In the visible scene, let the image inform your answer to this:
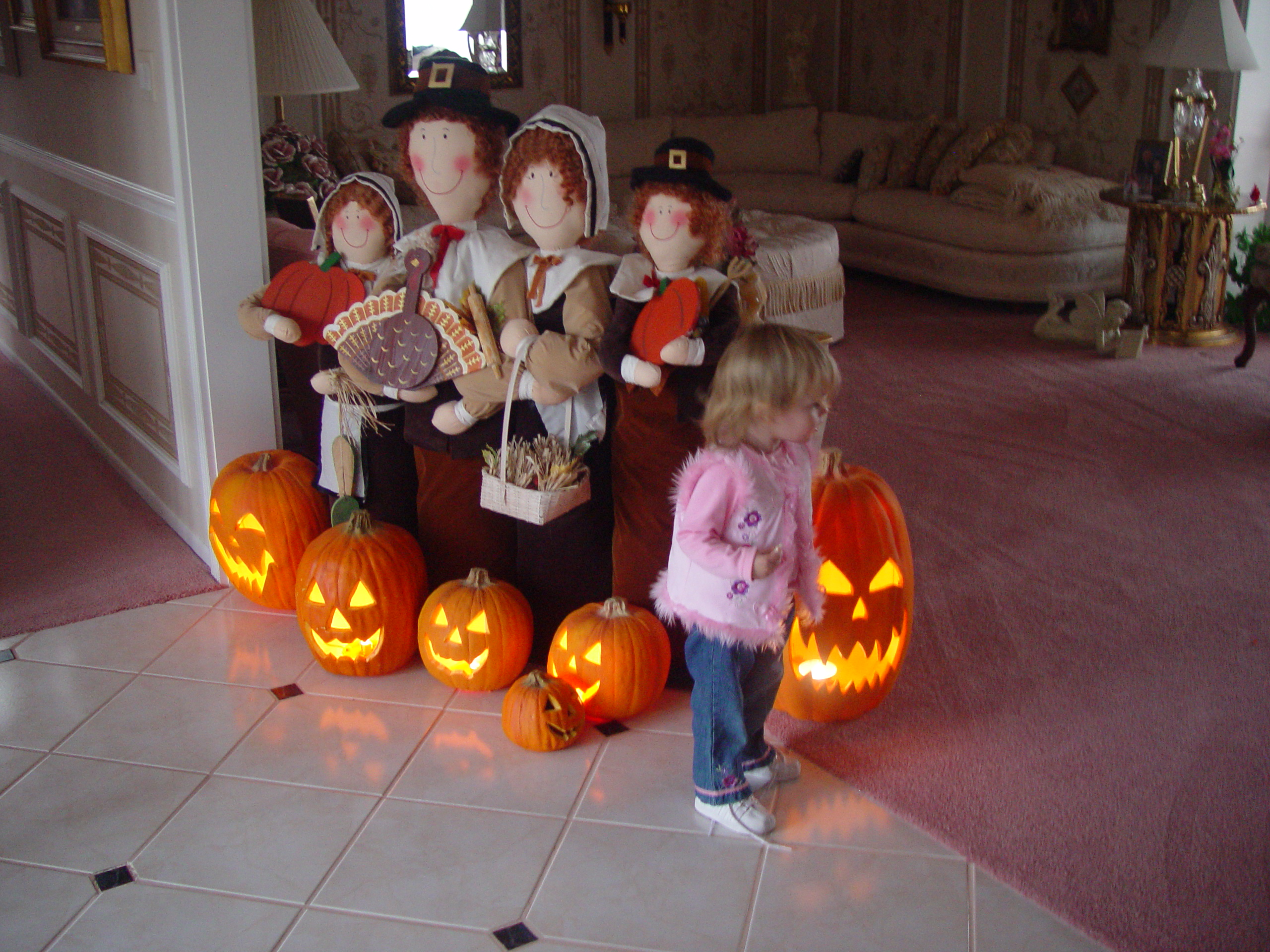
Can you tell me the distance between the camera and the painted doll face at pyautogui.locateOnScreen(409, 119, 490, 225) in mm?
2439

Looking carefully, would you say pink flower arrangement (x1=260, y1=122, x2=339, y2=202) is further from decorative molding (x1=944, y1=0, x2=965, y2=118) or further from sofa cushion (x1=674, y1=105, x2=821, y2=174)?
decorative molding (x1=944, y1=0, x2=965, y2=118)

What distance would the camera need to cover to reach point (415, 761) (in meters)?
2.35

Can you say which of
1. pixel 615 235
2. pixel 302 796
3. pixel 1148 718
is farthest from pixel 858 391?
pixel 302 796

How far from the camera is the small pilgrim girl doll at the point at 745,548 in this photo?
6.24 ft

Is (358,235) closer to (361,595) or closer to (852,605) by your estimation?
(361,595)

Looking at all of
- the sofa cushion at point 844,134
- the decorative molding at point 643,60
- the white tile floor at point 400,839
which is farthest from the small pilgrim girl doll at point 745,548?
the decorative molding at point 643,60

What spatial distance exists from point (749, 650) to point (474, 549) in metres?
0.90

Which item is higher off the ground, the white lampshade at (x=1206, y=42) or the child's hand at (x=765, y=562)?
the white lampshade at (x=1206, y=42)

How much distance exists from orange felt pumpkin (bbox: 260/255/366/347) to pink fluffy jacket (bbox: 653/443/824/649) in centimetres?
98

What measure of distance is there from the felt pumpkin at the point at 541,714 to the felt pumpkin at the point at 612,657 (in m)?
0.06

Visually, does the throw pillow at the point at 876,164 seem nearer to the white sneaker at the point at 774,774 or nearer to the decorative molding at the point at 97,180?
the decorative molding at the point at 97,180

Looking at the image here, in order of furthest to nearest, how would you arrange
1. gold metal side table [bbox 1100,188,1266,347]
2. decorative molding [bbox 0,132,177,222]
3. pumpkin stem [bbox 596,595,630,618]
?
gold metal side table [bbox 1100,188,1266,347] < decorative molding [bbox 0,132,177,222] < pumpkin stem [bbox 596,595,630,618]

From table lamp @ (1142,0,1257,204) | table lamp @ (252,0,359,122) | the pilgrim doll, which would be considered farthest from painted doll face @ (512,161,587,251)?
table lamp @ (1142,0,1257,204)

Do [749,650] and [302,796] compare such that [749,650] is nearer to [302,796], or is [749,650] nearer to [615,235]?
[302,796]
